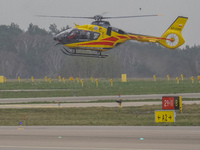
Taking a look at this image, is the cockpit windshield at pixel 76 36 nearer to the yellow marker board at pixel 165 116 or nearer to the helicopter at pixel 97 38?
the helicopter at pixel 97 38

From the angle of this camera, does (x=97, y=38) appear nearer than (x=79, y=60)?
Yes

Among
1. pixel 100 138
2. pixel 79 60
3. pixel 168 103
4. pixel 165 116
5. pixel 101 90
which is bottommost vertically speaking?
pixel 100 138

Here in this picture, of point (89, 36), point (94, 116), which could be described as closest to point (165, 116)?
point (94, 116)

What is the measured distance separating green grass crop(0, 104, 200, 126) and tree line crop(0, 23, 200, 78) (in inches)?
1076

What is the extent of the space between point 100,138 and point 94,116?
11.2 metres

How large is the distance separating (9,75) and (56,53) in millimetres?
14278

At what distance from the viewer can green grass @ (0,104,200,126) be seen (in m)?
29.4

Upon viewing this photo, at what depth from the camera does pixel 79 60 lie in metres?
107

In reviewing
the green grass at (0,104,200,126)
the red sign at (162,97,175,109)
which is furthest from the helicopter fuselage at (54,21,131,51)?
the red sign at (162,97,175,109)

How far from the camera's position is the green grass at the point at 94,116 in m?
29.4

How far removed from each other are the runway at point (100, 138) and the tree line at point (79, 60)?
38.8m

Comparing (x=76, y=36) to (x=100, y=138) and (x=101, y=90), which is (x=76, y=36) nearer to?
(x=101, y=90)

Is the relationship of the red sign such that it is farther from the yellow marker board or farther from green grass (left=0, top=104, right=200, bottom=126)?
the yellow marker board

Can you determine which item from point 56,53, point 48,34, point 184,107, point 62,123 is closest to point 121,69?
point 56,53
